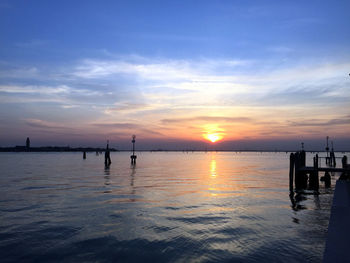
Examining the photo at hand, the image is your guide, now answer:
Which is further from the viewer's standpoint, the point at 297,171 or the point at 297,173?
the point at 297,171

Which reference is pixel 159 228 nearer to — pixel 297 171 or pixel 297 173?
pixel 297 173

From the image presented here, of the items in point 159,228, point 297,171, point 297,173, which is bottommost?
point 159,228

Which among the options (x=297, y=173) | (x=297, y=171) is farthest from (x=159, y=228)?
(x=297, y=171)

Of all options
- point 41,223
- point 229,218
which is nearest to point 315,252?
point 229,218

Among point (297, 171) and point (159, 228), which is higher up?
point (297, 171)

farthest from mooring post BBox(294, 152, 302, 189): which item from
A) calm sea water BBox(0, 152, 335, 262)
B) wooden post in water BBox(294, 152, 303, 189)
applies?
calm sea water BBox(0, 152, 335, 262)

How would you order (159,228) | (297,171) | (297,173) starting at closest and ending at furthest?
(159,228) → (297,173) → (297,171)

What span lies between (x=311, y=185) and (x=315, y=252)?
18898mm

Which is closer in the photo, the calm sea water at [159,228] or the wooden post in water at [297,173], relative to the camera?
the calm sea water at [159,228]

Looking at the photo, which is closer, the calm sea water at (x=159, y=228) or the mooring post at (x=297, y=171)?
the calm sea water at (x=159, y=228)

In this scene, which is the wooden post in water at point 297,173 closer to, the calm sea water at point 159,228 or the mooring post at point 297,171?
the mooring post at point 297,171

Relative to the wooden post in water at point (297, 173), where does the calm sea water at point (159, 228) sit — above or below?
below

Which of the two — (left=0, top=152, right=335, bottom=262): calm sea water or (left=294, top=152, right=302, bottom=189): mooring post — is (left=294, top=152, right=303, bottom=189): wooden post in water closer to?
(left=294, top=152, right=302, bottom=189): mooring post

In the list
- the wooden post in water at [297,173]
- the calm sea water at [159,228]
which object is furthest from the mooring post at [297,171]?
the calm sea water at [159,228]
